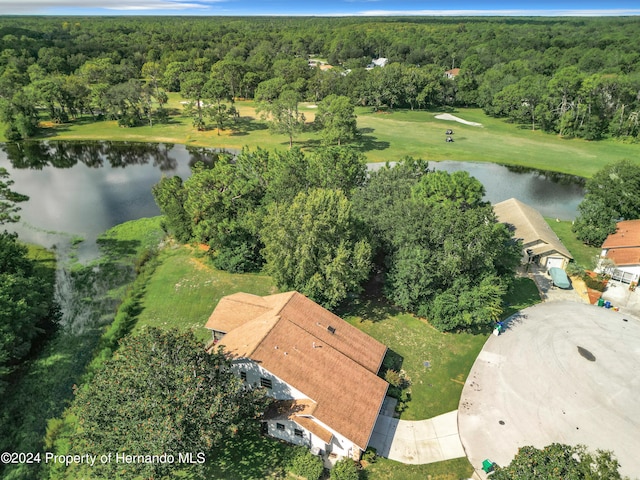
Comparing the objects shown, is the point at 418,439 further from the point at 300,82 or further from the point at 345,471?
the point at 300,82

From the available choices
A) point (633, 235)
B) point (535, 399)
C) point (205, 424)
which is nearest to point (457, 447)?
point (535, 399)

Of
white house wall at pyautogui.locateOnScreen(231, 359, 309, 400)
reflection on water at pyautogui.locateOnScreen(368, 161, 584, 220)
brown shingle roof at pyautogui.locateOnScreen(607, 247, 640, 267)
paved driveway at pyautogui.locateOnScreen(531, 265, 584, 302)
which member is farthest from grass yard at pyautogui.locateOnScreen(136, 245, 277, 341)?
reflection on water at pyautogui.locateOnScreen(368, 161, 584, 220)

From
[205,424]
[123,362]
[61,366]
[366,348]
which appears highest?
[123,362]

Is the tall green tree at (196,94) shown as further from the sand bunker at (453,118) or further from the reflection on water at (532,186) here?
the sand bunker at (453,118)

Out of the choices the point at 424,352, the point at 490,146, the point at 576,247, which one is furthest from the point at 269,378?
the point at 490,146

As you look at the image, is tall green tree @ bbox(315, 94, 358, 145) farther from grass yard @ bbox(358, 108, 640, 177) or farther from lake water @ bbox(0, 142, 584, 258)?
lake water @ bbox(0, 142, 584, 258)

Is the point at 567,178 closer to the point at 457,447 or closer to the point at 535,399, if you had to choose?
the point at 535,399

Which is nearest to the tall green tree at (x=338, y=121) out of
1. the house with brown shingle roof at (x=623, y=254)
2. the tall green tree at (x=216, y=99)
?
the tall green tree at (x=216, y=99)
